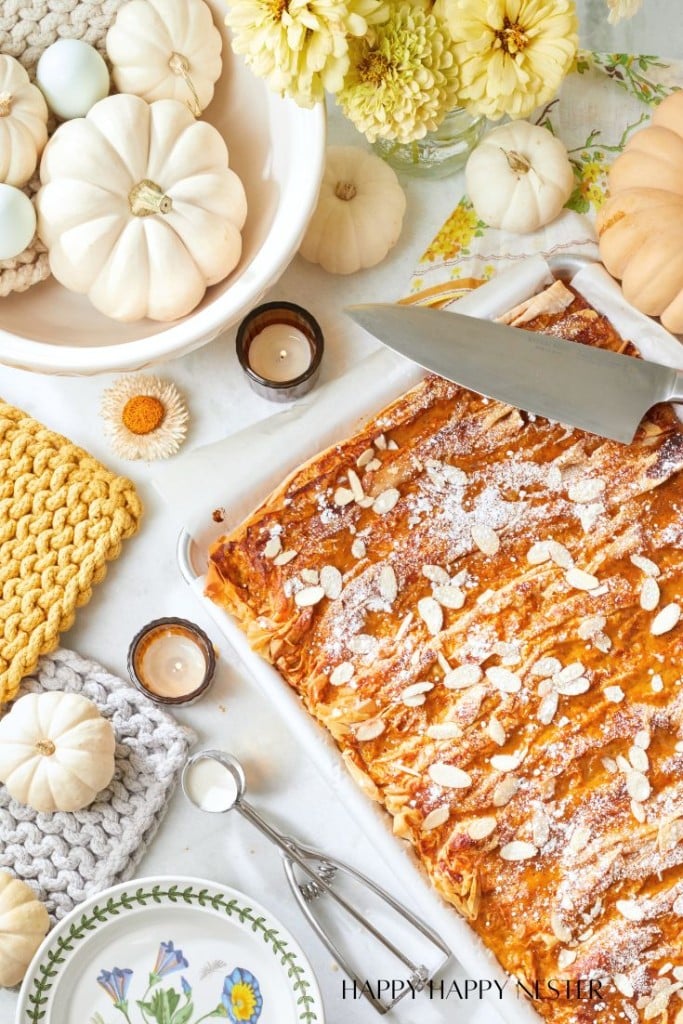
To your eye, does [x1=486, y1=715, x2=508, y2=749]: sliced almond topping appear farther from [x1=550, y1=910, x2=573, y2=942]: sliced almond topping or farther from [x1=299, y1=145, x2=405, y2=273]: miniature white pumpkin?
[x1=299, y1=145, x2=405, y2=273]: miniature white pumpkin

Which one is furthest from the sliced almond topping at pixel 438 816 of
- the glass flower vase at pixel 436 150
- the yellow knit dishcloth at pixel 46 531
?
the glass flower vase at pixel 436 150

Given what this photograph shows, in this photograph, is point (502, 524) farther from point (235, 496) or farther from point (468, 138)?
point (468, 138)

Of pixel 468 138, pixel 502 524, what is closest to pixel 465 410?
pixel 502 524

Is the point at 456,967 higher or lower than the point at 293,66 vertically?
lower

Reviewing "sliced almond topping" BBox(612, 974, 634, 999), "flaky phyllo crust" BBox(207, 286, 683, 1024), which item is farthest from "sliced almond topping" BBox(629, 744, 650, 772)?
"sliced almond topping" BBox(612, 974, 634, 999)

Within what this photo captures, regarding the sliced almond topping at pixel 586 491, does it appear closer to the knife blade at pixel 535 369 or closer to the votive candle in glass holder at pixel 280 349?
the knife blade at pixel 535 369

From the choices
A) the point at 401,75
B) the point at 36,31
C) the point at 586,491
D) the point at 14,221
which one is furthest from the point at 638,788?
the point at 36,31

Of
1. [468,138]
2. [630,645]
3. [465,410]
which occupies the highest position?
[468,138]

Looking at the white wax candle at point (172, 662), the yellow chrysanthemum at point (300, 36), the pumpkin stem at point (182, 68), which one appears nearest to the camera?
the yellow chrysanthemum at point (300, 36)
